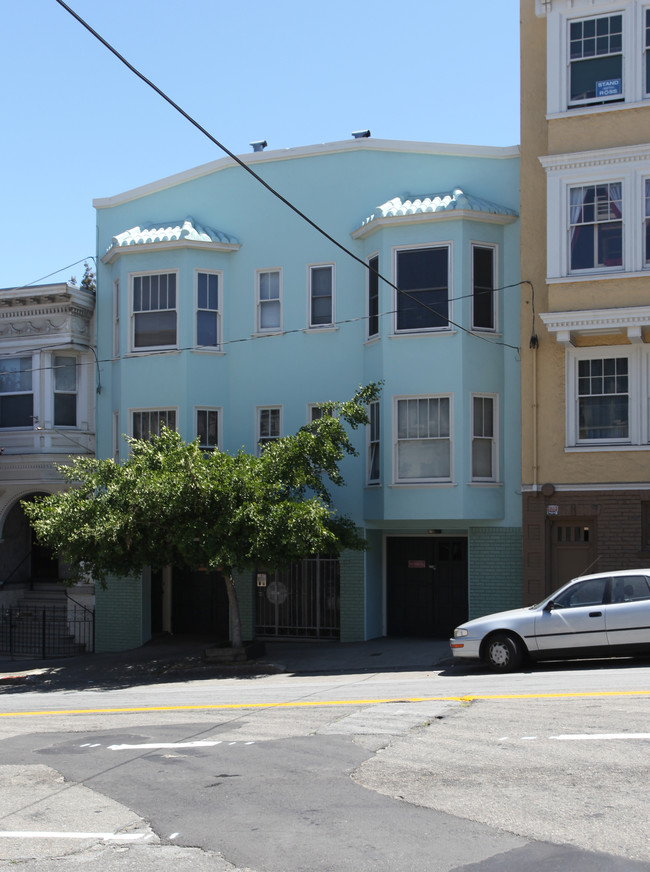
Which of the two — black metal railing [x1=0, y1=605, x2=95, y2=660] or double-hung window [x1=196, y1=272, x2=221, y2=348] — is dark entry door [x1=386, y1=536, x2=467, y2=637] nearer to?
double-hung window [x1=196, y1=272, x2=221, y2=348]

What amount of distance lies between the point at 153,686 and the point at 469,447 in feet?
24.6

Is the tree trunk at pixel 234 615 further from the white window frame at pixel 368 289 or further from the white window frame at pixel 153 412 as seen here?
the white window frame at pixel 368 289

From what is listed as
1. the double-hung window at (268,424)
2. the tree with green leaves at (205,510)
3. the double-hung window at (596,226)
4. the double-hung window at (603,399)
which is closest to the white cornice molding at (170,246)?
the double-hung window at (268,424)

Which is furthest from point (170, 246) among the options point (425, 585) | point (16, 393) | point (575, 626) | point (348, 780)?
point (348, 780)

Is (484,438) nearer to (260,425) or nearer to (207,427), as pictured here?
(260,425)

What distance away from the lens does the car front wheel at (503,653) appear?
14859mm

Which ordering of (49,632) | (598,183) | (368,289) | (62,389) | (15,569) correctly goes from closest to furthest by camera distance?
1. (598,183)
2. (368,289)
3. (62,389)
4. (49,632)
5. (15,569)

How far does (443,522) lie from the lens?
20.2m

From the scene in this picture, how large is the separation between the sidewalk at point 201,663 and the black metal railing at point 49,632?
36.7 inches

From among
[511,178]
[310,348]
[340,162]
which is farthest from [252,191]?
[511,178]

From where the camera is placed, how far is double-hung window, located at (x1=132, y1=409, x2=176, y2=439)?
22.4m

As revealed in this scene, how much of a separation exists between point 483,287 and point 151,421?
7.88 metres

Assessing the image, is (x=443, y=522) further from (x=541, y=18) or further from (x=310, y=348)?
(x=541, y=18)

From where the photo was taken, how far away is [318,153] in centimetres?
2183
